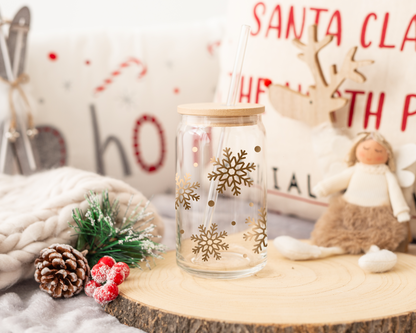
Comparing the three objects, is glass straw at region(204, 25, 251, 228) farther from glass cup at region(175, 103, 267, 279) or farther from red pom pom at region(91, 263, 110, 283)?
red pom pom at region(91, 263, 110, 283)

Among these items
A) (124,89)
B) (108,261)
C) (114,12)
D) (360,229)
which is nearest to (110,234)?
(108,261)

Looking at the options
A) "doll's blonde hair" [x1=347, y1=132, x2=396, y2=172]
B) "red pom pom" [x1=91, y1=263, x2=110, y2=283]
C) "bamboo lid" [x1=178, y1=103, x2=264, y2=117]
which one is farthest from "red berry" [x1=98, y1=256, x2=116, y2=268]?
"doll's blonde hair" [x1=347, y1=132, x2=396, y2=172]

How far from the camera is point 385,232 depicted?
2.65 ft

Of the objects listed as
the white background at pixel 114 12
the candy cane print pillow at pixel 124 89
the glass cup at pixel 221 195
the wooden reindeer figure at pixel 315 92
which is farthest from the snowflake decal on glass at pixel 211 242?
the white background at pixel 114 12

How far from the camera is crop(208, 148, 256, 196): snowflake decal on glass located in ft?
2.25

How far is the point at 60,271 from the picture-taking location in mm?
689

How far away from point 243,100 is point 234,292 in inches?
21.4

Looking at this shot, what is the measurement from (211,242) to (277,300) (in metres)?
0.14

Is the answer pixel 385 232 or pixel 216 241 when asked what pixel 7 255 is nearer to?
pixel 216 241

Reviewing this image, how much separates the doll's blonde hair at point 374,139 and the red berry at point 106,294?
509 millimetres

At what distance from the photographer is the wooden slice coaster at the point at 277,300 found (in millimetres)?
563

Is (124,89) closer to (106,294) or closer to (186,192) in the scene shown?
(186,192)

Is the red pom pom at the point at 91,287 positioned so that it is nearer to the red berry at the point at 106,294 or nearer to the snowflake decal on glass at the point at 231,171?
the red berry at the point at 106,294

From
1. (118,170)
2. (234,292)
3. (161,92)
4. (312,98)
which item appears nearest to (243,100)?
(312,98)
